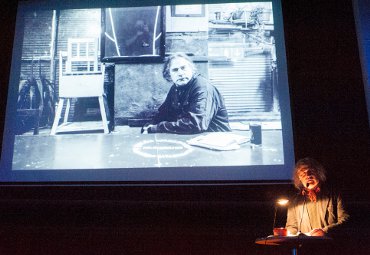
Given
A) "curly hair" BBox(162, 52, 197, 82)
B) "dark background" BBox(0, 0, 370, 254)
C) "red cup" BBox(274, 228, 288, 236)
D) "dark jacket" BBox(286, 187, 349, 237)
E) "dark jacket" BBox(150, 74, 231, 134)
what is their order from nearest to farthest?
"red cup" BBox(274, 228, 288, 236)
"dark jacket" BBox(286, 187, 349, 237)
"dark background" BBox(0, 0, 370, 254)
"dark jacket" BBox(150, 74, 231, 134)
"curly hair" BBox(162, 52, 197, 82)

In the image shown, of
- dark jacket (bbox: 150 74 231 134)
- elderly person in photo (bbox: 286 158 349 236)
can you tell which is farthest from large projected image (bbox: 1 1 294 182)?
elderly person in photo (bbox: 286 158 349 236)

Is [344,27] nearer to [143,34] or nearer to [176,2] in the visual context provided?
[176,2]

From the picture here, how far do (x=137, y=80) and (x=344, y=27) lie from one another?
2.07 metres

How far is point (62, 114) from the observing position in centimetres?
342

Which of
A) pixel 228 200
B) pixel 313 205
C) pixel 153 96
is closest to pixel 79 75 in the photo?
pixel 153 96

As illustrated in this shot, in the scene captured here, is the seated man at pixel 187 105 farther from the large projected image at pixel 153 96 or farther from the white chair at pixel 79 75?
the white chair at pixel 79 75

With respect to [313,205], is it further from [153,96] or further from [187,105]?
[153,96]

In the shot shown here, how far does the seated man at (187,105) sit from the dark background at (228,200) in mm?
542

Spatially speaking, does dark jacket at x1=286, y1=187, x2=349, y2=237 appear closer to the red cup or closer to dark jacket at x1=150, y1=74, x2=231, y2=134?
the red cup

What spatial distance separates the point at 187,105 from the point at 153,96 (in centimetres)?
32

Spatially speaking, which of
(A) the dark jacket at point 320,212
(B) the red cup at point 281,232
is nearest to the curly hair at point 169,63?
(A) the dark jacket at point 320,212

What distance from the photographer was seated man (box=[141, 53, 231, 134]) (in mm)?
3355

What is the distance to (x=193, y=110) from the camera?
3408mm

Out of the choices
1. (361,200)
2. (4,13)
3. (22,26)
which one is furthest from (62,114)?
(361,200)
